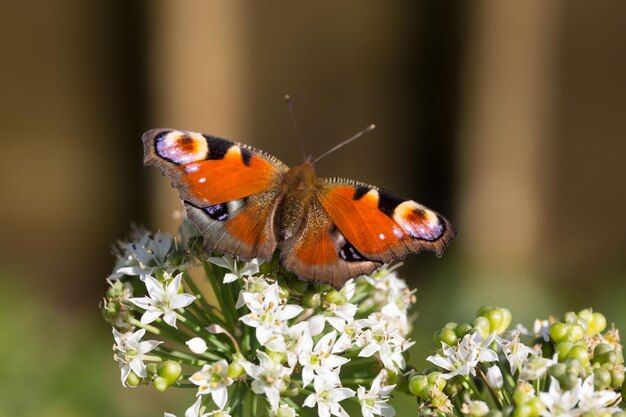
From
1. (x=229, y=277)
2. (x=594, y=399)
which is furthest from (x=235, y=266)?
(x=594, y=399)

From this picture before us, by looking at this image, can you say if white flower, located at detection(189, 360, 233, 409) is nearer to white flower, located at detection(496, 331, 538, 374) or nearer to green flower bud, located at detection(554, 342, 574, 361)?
white flower, located at detection(496, 331, 538, 374)

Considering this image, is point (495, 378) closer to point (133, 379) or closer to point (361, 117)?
point (133, 379)

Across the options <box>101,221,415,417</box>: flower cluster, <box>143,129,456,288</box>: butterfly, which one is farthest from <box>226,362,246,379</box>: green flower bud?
<box>143,129,456,288</box>: butterfly

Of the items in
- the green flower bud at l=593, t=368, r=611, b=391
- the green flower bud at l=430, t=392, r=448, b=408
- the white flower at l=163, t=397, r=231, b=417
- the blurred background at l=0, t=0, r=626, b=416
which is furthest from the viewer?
the blurred background at l=0, t=0, r=626, b=416

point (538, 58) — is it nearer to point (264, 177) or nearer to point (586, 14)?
point (586, 14)

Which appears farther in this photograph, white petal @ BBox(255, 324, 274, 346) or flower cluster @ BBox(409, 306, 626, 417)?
white petal @ BBox(255, 324, 274, 346)

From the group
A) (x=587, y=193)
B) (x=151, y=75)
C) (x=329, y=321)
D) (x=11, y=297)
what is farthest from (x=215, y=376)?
(x=587, y=193)
